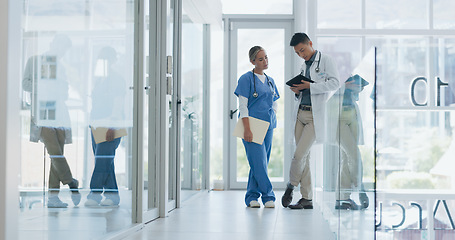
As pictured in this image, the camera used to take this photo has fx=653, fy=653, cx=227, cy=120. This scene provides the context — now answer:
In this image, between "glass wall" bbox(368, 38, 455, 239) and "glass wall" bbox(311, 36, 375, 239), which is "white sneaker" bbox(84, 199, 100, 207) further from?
"glass wall" bbox(368, 38, 455, 239)

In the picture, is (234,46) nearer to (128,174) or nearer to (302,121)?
(302,121)

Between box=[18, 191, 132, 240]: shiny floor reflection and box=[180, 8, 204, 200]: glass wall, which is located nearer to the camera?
box=[18, 191, 132, 240]: shiny floor reflection

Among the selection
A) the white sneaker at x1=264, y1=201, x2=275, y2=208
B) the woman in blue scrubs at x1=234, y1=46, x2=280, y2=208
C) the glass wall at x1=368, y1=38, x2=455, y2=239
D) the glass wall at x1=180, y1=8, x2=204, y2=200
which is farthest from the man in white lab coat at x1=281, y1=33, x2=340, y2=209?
the glass wall at x1=368, y1=38, x2=455, y2=239

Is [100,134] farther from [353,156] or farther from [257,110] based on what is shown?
[257,110]

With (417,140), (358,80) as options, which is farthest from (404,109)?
(417,140)

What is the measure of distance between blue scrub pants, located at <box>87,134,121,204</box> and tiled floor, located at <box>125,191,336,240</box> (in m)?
0.32

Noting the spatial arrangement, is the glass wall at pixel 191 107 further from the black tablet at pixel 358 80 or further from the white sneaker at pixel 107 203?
the black tablet at pixel 358 80

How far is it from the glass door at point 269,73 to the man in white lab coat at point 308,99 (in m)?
2.31

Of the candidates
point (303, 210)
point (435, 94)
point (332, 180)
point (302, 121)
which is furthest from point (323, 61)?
point (435, 94)

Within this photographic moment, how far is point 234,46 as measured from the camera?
25.4 ft

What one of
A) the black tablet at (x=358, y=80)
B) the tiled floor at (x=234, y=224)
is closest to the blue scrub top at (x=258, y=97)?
the tiled floor at (x=234, y=224)

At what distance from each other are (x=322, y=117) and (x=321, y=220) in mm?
755

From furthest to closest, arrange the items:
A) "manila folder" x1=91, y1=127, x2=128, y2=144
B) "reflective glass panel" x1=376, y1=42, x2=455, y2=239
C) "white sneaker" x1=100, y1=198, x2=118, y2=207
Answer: "reflective glass panel" x1=376, y1=42, x2=455, y2=239
"white sneaker" x1=100, y1=198, x2=118, y2=207
"manila folder" x1=91, y1=127, x2=128, y2=144

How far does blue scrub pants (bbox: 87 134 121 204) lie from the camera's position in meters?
3.31
